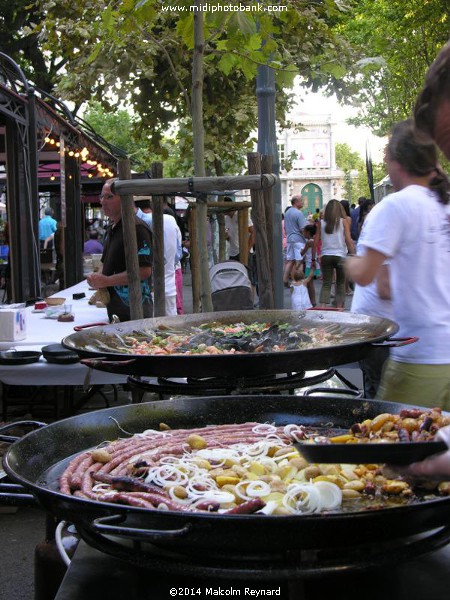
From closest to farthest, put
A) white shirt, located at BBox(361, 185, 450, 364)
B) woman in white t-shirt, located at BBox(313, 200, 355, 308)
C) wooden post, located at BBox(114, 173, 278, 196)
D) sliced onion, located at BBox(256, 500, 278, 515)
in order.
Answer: sliced onion, located at BBox(256, 500, 278, 515) → white shirt, located at BBox(361, 185, 450, 364) → wooden post, located at BBox(114, 173, 278, 196) → woman in white t-shirt, located at BBox(313, 200, 355, 308)

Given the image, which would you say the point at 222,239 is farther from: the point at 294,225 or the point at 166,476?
the point at 166,476

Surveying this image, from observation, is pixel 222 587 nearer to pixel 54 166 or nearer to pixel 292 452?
pixel 292 452

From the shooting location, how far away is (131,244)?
5.30 metres

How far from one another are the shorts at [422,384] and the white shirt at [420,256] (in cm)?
4

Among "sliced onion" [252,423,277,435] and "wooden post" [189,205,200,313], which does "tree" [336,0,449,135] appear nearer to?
"wooden post" [189,205,200,313]

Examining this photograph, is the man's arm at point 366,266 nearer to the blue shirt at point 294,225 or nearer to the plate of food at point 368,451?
the plate of food at point 368,451

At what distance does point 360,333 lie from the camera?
13.2 feet

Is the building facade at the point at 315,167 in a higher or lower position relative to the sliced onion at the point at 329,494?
higher

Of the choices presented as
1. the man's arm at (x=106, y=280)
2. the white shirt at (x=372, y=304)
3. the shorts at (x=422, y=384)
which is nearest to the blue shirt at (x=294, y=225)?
the man's arm at (x=106, y=280)

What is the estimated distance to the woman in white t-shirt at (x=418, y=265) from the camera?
3.52 m

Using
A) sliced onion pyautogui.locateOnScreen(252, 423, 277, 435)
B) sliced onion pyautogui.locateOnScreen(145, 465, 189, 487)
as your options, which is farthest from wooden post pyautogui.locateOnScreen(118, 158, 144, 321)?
sliced onion pyautogui.locateOnScreen(145, 465, 189, 487)

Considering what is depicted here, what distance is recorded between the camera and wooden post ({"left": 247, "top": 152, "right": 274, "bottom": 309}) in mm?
5125

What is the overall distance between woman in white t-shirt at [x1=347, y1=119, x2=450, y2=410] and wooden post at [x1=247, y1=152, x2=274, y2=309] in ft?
5.05

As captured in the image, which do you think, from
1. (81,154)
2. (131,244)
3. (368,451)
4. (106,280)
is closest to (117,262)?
(106,280)
